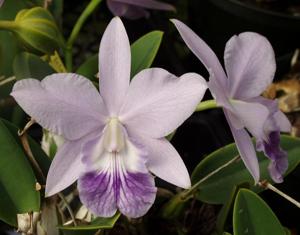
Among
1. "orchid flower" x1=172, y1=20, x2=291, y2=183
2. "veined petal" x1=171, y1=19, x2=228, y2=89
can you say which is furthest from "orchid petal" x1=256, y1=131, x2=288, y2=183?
"veined petal" x1=171, y1=19, x2=228, y2=89

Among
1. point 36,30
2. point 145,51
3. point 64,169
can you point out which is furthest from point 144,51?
point 64,169

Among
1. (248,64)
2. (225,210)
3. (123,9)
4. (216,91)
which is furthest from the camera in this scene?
(123,9)

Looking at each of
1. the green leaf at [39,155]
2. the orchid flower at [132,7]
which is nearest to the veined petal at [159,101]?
the green leaf at [39,155]

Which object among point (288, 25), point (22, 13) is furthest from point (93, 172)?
point (288, 25)

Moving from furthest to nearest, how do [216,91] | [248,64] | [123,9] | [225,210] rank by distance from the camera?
1. [123,9]
2. [225,210]
3. [248,64]
4. [216,91]

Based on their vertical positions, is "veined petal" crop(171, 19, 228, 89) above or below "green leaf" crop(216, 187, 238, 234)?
above

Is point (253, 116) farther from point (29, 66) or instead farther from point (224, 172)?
point (29, 66)

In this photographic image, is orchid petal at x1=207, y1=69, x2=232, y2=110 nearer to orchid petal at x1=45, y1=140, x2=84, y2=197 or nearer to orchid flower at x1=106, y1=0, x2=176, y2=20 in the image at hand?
orchid petal at x1=45, y1=140, x2=84, y2=197

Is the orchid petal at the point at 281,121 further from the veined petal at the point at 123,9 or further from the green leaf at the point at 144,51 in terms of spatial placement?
the veined petal at the point at 123,9
